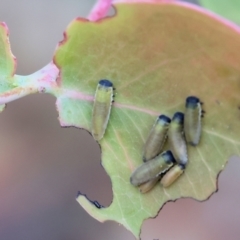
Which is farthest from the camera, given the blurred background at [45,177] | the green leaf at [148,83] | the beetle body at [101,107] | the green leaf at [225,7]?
the blurred background at [45,177]

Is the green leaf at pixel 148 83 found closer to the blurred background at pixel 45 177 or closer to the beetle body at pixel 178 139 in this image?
the beetle body at pixel 178 139

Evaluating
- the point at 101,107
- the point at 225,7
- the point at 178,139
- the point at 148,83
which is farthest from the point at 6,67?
the point at 225,7

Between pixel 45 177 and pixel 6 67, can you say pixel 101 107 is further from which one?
pixel 45 177

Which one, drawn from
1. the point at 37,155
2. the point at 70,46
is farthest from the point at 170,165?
the point at 37,155

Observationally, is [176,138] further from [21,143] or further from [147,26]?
[21,143]

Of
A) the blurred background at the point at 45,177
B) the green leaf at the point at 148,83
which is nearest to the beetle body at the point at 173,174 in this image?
the green leaf at the point at 148,83

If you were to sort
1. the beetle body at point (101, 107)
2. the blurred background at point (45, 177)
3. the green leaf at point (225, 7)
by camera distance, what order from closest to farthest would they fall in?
the beetle body at point (101, 107) < the green leaf at point (225, 7) < the blurred background at point (45, 177)

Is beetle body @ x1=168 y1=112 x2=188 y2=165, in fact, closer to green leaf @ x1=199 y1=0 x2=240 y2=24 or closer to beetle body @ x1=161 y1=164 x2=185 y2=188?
beetle body @ x1=161 y1=164 x2=185 y2=188
